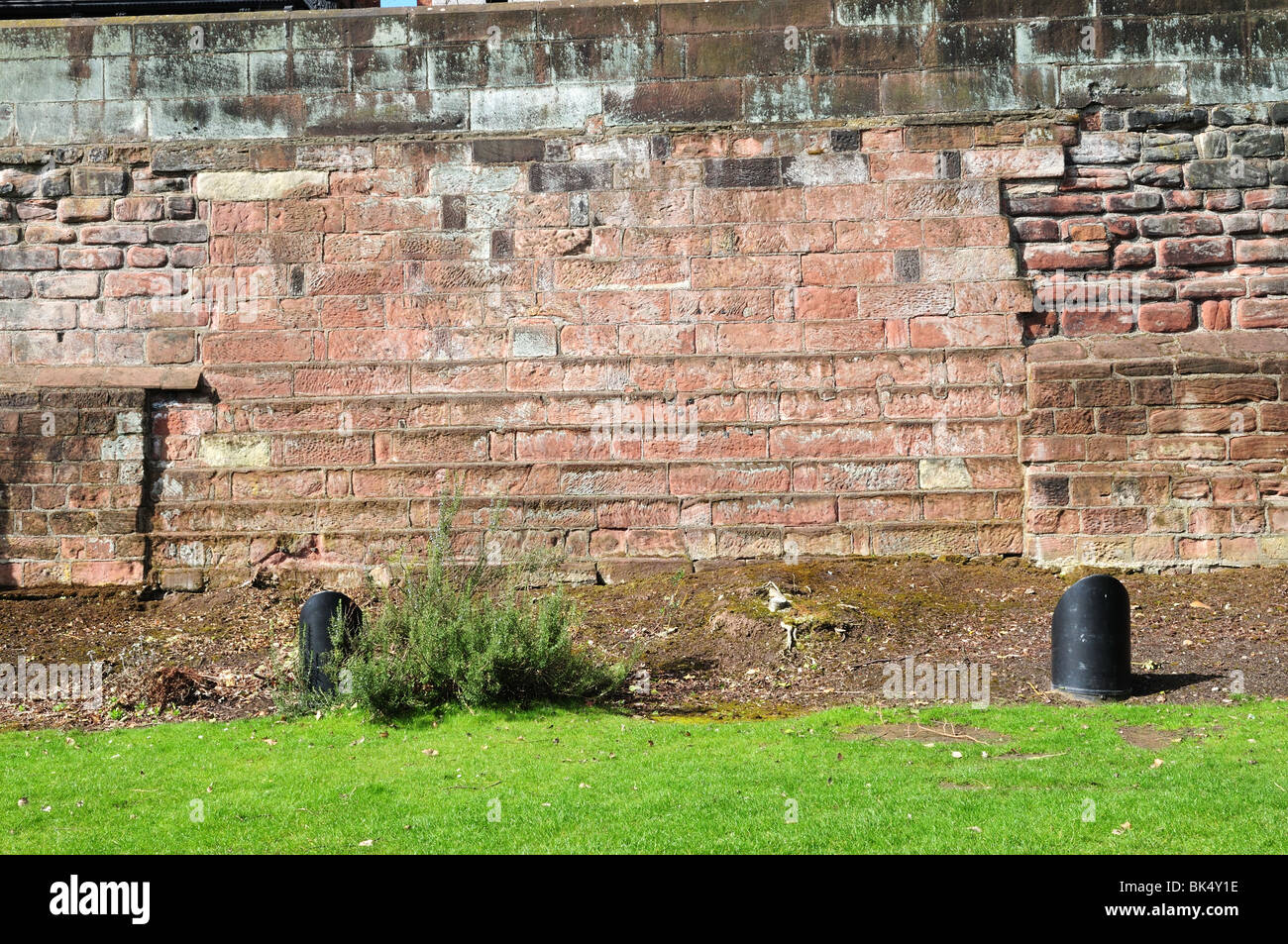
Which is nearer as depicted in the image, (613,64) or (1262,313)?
(1262,313)

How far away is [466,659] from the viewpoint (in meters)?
6.88

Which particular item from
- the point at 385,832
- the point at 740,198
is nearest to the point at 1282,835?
the point at 385,832

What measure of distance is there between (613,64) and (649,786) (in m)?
6.55

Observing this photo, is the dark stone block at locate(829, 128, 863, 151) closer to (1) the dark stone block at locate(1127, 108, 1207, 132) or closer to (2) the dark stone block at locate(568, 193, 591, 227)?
(2) the dark stone block at locate(568, 193, 591, 227)

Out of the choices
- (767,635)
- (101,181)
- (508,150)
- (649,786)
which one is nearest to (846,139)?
(508,150)

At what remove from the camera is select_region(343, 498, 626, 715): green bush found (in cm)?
666

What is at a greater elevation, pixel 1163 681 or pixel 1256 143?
pixel 1256 143

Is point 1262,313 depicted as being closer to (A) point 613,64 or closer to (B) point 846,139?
(B) point 846,139

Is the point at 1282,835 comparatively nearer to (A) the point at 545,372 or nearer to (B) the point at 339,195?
(A) the point at 545,372

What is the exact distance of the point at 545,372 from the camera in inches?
372

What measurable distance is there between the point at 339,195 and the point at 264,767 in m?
5.50

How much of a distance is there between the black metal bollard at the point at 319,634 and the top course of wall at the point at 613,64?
451 cm

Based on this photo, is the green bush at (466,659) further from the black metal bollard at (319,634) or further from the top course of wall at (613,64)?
the top course of wall at (613,64)

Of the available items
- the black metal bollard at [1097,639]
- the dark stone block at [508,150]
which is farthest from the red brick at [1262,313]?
the dark stone block at [508,150]
